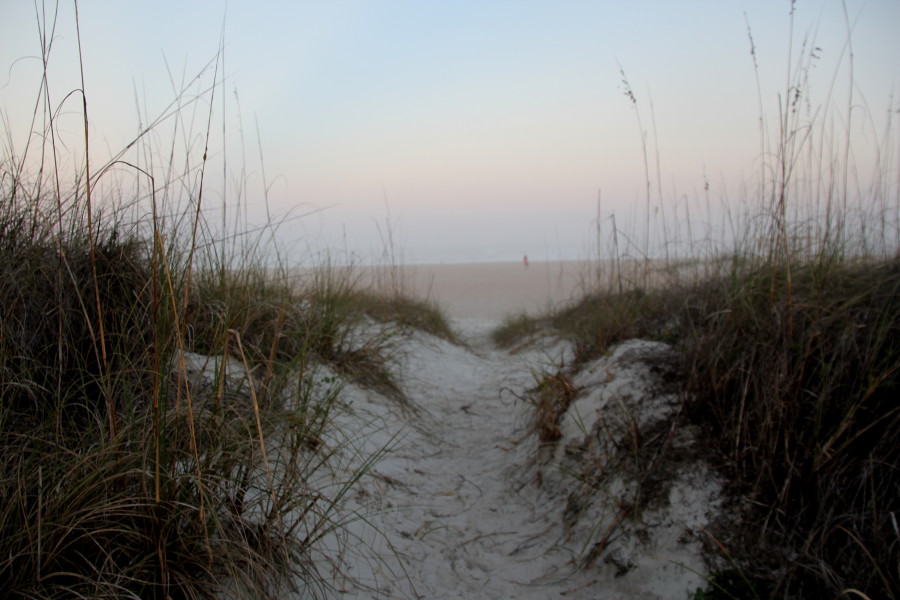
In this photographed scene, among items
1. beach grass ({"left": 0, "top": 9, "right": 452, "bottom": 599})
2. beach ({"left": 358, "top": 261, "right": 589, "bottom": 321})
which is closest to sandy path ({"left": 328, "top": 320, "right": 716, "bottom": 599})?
beach grass ({"left": 0, "top": 9, "right": 452, "bottom": 599})

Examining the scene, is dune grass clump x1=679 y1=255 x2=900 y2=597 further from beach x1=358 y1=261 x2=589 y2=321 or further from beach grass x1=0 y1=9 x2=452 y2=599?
beach x1=358 y1=261 x2=589 y2=321

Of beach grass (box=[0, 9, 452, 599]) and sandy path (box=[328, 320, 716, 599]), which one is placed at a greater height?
beach grass (box=[0, 9, 452, 599])

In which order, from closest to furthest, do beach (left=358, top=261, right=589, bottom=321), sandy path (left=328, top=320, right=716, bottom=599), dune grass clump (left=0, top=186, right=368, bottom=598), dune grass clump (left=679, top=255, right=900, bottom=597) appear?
1. dune grass clump (left=0, top=186, right=368, bottom=598)
2. dune grass clump (left=679, top=255, right=900, bottom=597)
3. sandy path (left=328, top=320, right=716, bottom=599)
4. beach (left=358, top=261, right=589, bottom=321)

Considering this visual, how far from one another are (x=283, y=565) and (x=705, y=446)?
1.74m

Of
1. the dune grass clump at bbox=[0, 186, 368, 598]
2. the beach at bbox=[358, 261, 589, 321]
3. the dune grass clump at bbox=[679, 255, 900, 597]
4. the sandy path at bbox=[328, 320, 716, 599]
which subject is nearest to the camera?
the dune grass clump at bbox=[0, 186, 368, 598]

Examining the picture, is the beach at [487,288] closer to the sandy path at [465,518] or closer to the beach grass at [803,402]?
the sandy path at [465,518]

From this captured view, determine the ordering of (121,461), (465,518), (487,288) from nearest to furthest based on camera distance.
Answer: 1. (121,461)
2. (465,518)
3. (487,288)

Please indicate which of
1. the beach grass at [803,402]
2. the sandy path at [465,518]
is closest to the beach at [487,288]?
the sandy path at [465,518]

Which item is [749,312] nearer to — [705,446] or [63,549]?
[705,446]

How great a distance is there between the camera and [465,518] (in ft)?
8.48

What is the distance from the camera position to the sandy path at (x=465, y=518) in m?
2.01

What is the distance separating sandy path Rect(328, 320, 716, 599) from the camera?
2.01m

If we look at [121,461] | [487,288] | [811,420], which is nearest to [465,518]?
[811,420]

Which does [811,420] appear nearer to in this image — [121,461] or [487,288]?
[121,461]
